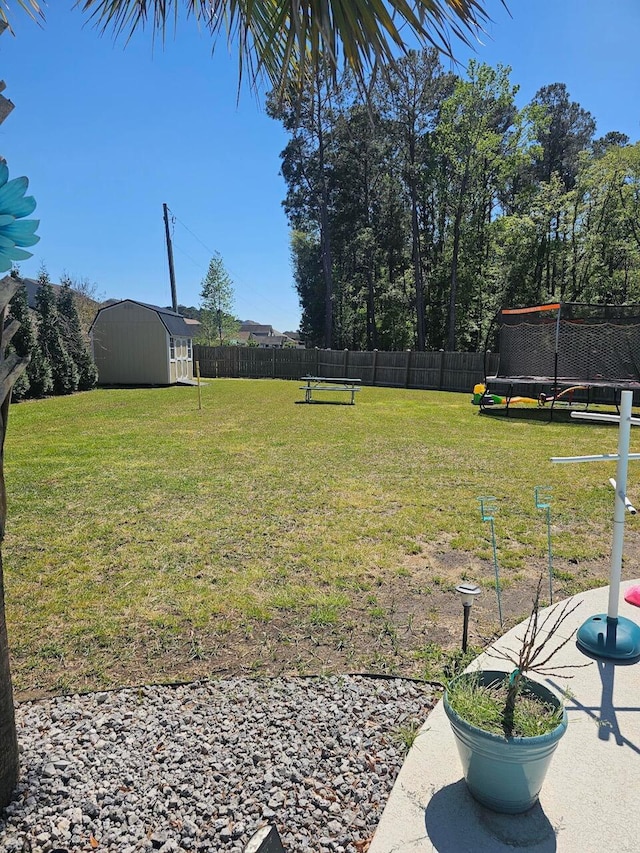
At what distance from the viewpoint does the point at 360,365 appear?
21.9 meters

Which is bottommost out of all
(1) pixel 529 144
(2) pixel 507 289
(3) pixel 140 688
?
(3) pixel 140 688

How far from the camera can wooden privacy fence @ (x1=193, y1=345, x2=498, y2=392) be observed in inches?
754

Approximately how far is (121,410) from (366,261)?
1999 centimetres

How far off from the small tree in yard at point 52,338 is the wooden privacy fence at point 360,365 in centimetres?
843

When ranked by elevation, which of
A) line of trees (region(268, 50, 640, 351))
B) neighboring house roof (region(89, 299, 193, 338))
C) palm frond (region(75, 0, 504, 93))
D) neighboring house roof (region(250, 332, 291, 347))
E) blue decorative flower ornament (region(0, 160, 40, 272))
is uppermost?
line of trees (region(268, 50, 640, 351))

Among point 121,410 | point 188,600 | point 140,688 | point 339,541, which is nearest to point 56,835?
point 140,688

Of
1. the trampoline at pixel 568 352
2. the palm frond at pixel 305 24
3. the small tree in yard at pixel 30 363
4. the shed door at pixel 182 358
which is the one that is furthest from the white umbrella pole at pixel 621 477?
the shed door at pixel 182 358

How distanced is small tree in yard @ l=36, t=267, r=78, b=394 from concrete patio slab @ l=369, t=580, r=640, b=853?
55.7 feet

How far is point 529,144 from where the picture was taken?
76.2 ft

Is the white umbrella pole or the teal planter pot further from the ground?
the white umbrella pole

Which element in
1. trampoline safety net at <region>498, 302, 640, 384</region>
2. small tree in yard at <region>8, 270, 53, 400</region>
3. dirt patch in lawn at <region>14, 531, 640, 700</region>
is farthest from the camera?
small tree in yard at <region>8, 270, 53, 400</region>

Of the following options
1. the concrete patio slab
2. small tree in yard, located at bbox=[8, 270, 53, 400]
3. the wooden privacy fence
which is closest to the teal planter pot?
the concrete patio slab

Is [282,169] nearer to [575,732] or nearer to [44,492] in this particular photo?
[44,492]

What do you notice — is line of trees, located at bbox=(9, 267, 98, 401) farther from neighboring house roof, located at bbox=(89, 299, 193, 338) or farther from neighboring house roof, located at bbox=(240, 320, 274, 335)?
neighboring house roof, located at bbox=(240, 320, 274, 335)
